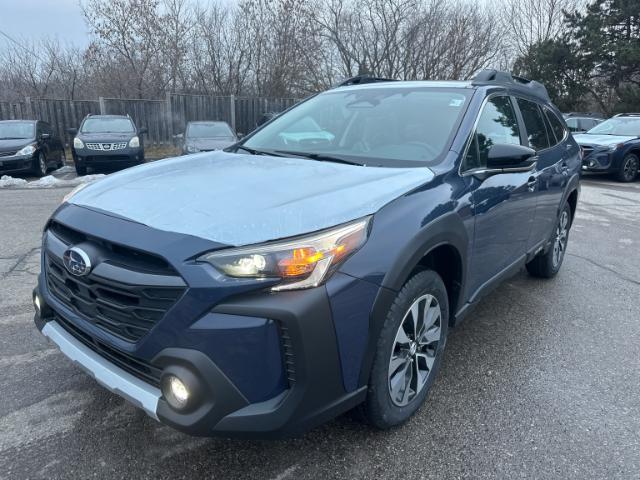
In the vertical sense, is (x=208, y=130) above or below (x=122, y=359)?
above

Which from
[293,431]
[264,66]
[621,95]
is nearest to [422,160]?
[293,431]

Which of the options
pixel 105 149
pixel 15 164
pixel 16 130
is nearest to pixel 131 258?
pixel 105 149

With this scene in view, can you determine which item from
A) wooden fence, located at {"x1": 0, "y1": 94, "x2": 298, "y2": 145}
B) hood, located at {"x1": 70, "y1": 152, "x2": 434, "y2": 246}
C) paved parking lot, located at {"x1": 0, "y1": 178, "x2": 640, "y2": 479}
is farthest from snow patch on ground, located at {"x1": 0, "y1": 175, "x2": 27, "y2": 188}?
hood, located at {"x1": 70, "y1": 152, "x2": 434, "y2": 246}

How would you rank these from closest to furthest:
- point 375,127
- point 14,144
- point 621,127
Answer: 1. point 375,127
2. point 14,144
3. point 621,127

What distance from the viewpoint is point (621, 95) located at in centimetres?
2836

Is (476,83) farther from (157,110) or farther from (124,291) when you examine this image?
(157,110)

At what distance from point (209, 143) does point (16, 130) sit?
4.72m

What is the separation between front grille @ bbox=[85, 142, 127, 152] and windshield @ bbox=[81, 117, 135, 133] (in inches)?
41.1

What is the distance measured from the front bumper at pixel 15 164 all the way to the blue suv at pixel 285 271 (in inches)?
397

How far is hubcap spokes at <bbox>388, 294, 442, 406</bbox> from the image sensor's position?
2.35 metres

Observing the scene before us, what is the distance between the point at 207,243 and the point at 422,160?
146 cm

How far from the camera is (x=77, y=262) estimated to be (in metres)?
2.04

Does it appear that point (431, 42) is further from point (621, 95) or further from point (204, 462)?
point (204, 462)

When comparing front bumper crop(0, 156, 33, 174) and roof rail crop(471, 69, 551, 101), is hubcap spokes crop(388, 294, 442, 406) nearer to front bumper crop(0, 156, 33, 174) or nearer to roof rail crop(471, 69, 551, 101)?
roof rail crop(471, 69, 551, 101)
